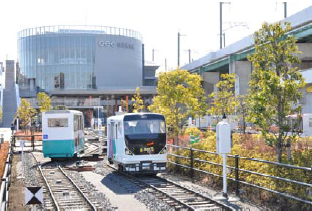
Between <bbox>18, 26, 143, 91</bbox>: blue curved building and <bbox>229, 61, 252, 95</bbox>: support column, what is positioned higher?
<bbox>18, 26, 143, 91</bbox>: blue curved building

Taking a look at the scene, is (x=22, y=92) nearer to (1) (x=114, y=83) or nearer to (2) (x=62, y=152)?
(1) (x=114, y=83)

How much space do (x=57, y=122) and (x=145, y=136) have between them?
936cm

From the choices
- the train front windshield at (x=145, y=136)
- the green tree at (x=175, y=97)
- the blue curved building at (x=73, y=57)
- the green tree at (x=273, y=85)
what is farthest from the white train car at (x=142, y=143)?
the blue curved building at (x=73, y=57)

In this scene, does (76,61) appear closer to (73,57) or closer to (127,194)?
(73,57)

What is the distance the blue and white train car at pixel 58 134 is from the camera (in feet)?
92.8

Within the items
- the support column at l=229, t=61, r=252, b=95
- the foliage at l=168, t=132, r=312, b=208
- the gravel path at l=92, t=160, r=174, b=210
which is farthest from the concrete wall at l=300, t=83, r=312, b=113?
the gravel path at l=92, t=160, r=174, b=210

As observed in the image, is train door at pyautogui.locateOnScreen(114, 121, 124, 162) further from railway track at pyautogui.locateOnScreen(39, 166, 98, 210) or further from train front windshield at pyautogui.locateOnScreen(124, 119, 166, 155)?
railway track at pyautogui.locateOnScreen(39, 166, 98, 210)

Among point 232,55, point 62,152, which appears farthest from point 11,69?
point 62,152

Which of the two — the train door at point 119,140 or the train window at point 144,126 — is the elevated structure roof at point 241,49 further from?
the train door at point 119,140

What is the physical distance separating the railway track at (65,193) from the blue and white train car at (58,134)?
485 centimetres

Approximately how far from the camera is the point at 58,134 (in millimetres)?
28297

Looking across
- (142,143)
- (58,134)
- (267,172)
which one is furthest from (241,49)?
(267,172)

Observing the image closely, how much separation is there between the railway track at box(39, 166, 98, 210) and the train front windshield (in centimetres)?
298

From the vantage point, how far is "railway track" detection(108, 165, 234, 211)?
13.7 metres
